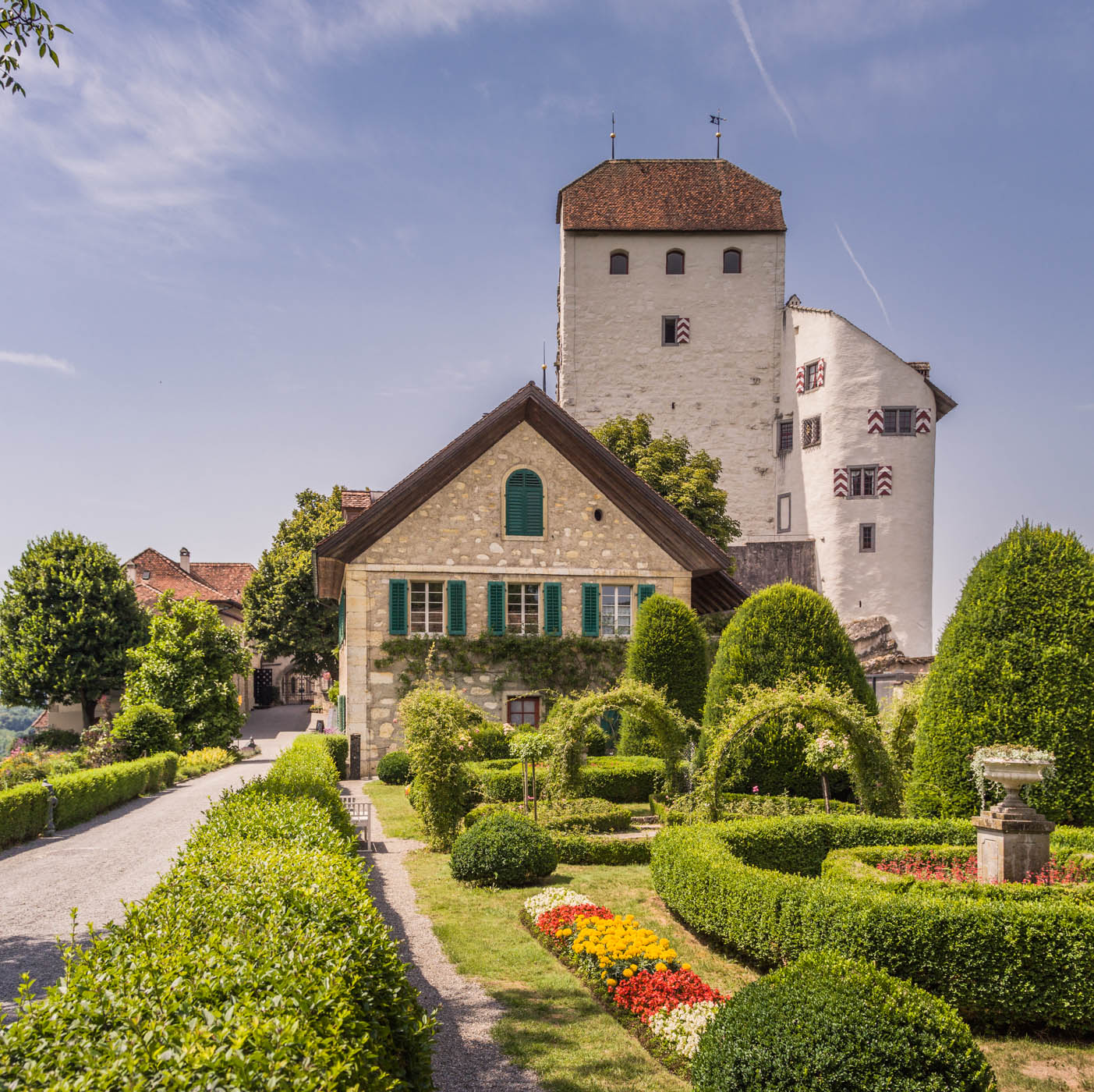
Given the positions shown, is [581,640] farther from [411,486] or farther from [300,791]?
[300,791]

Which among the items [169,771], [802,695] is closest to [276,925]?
[802,695]

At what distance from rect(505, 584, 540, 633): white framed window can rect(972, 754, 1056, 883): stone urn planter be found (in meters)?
17.6

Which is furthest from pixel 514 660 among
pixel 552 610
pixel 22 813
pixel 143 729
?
pixel 22 813

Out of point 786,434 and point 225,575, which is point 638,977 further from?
point 225,575

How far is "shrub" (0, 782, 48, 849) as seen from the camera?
16609 millimetres

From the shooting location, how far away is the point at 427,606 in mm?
26016

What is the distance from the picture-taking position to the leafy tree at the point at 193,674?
31.0m

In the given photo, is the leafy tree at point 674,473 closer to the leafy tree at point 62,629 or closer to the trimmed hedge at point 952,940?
the leafy tree at point 62,629

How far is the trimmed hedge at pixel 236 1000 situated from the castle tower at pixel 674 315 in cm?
4400

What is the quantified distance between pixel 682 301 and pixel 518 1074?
45.8 meters

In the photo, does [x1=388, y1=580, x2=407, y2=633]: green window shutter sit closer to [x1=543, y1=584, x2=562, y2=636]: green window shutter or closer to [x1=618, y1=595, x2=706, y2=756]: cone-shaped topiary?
[x1=543, y1=584, x2=562, y2=636]: green window shutter

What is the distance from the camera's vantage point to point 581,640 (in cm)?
2669

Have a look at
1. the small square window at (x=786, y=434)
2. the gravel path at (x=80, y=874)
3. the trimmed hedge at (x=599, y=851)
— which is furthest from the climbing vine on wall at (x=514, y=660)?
the small square window at (x=786, y=434)

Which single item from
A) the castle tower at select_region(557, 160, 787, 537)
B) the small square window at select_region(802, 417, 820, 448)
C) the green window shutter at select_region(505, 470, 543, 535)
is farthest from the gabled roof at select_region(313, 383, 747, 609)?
the castle tower at select_region(557, 160, 787, 537)
